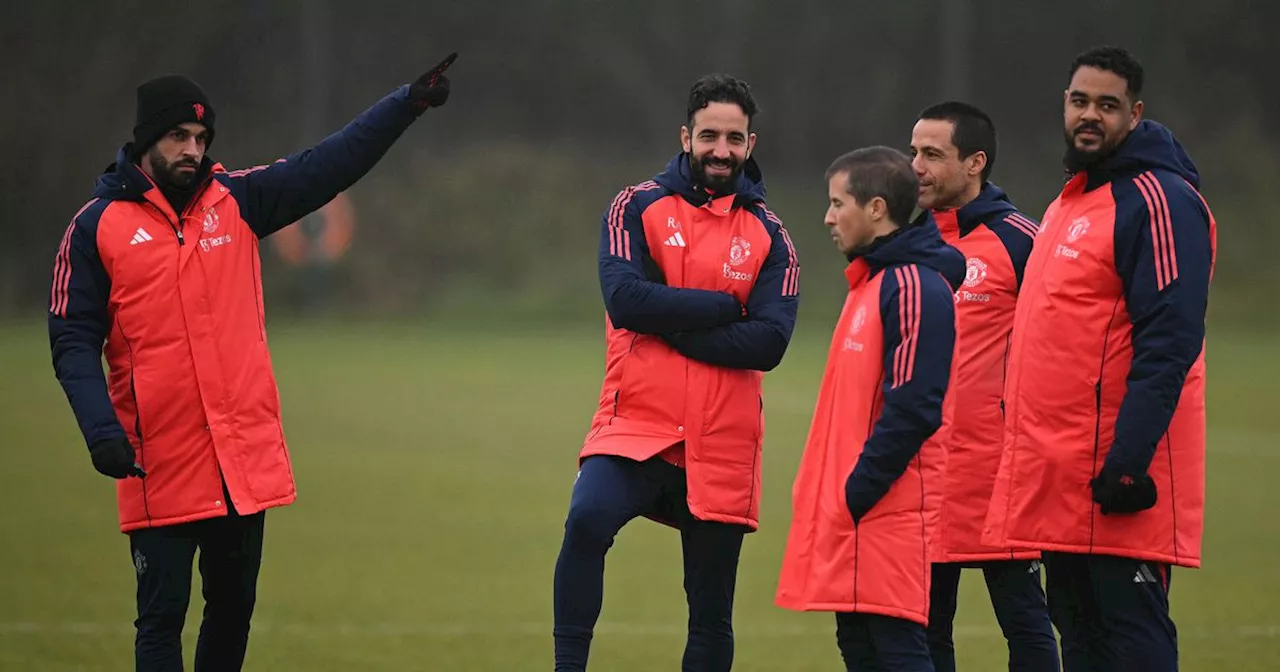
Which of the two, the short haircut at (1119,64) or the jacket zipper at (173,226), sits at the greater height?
the short haircut at (1119,64)

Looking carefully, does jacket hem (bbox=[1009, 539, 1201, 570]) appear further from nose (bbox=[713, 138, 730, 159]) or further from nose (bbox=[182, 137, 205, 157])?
nose (bbox=[182, 137, 205, 157])

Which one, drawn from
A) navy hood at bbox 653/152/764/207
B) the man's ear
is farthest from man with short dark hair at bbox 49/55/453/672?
the man's ear

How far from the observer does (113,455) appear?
501cm

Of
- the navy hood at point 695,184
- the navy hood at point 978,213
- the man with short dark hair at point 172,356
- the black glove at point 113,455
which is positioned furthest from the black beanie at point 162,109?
the navy hood at point 978,213

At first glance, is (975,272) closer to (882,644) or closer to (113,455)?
(882,644)

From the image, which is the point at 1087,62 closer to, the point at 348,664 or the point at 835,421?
the point at 835,421

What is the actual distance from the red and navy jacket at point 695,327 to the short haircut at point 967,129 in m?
0.62

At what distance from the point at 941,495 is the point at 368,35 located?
24.3m

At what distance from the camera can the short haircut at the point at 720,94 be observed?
5.49 meters

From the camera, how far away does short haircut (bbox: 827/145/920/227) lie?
465 cm

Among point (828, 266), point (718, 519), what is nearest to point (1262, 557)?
point (718, 519)

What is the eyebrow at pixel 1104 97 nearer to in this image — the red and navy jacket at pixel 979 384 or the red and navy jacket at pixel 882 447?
the red and navy jacket at pixel 882 447

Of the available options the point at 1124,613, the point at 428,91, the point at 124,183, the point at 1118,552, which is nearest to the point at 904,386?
the point at 1118,552

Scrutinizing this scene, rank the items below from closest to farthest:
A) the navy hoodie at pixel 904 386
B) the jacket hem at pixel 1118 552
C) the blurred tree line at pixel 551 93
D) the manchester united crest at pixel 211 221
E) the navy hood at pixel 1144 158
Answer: the navy hoodie at pixel 904 386 → the jacket hem at pixel 1118 552 → the navy hood at pixel 1144 158 → the manchester united crest at pixel 211 221 → the blurred tree line at pixel 551 93
